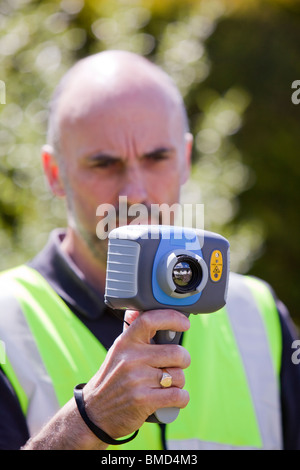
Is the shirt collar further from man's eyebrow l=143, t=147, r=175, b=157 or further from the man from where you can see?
man's eyebrow l=143, t=147, r=175, b=157

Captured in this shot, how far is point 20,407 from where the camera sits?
1927 mm

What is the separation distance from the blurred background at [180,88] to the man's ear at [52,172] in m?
1.34

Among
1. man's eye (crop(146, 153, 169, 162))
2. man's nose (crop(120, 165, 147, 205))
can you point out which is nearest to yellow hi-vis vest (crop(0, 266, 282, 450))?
man's nose (crop(120, 165, 147, 205))

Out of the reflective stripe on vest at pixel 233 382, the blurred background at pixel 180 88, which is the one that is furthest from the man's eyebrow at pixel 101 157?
the blurred background at pixel 180 88

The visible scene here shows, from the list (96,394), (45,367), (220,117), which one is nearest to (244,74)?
(220,117)

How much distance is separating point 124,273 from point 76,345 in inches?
24.7

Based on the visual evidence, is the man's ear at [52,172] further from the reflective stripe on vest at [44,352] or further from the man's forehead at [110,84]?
the reflective stripe on vest at [44,352]

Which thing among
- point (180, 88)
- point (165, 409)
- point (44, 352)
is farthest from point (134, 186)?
point (180, 88)

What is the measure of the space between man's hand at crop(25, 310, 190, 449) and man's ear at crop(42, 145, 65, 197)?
0.88m

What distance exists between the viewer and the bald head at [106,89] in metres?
2.13

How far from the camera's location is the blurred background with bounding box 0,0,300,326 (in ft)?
12.3

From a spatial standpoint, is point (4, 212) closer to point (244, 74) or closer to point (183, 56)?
point (183, 56)

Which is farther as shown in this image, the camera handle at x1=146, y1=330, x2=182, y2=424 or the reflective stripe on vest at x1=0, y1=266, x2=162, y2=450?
the reflective stripe on vest at x1=0, y1=266, x2=162, y2=450
